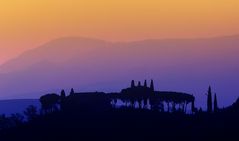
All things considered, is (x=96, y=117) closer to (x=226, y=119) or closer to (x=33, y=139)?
(x=33, y=139)

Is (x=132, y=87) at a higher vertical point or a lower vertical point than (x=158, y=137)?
higher

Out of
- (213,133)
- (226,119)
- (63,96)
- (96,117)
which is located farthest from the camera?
(63,96)

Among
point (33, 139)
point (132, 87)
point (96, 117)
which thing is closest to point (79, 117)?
point (96, 117)

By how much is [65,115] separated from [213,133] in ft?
122

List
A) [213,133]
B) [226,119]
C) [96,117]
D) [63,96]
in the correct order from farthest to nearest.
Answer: [63,96] → [96,117] → [226,119] → [213,133]

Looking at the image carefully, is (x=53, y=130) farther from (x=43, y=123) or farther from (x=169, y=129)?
(x=169, y=129)

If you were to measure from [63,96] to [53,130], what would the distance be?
87.9 feet

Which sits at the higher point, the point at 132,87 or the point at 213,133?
the point at 132,87

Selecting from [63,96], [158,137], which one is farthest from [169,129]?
[63,96]

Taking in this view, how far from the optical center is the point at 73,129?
146500 mm

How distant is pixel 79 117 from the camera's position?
154250 millimetres

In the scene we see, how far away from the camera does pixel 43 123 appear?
154250 mm

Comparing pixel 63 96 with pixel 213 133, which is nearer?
pixel 213 133

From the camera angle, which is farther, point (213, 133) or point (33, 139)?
point (33, 139)
